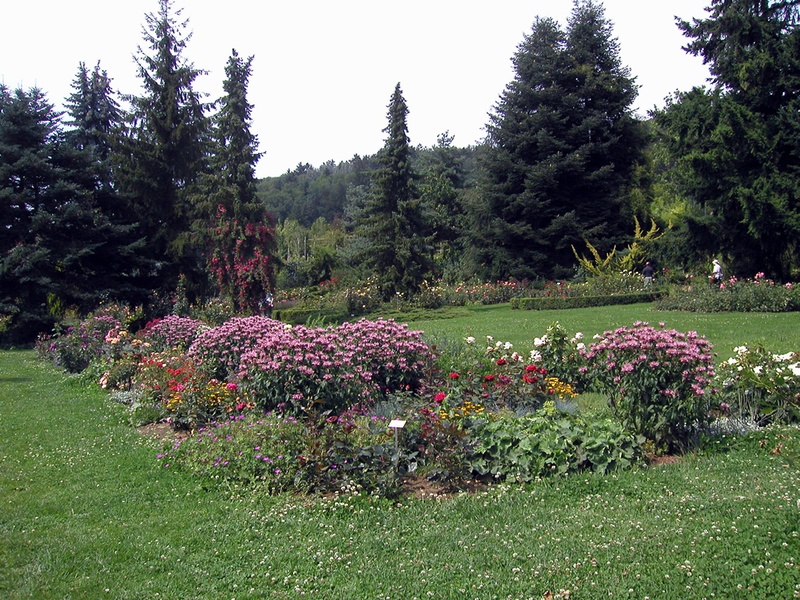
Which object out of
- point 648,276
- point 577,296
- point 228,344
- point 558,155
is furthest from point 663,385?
point 558,155

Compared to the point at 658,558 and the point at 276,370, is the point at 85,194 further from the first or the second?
the point at 658,558

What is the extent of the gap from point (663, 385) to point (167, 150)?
1953 cm

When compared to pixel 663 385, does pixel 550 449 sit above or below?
below

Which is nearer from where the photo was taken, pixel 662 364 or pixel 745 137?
pixel 662 364

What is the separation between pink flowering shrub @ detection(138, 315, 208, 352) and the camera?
37.7 feet

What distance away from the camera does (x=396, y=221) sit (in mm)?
25391

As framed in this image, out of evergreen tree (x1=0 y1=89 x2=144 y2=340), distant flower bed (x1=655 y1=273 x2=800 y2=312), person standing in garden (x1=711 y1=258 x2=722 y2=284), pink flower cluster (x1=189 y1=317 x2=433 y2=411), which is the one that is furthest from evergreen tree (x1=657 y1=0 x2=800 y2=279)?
evergreen tree (x1=0 y1=89 x2=144 y2=340)

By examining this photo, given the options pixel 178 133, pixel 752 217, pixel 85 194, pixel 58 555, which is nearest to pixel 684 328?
pixel 752 217

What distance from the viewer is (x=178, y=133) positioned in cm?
2111

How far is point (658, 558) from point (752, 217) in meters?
18.4

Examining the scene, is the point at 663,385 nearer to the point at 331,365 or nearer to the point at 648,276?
the point at 331,365

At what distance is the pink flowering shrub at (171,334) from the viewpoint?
1148cm

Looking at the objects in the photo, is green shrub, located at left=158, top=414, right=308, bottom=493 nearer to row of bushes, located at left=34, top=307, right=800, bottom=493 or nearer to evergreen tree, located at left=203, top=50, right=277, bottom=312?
row of bushes, located at left=34, top=307, right=800, bottom=493

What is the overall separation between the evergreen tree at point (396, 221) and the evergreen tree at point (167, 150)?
6.69m
